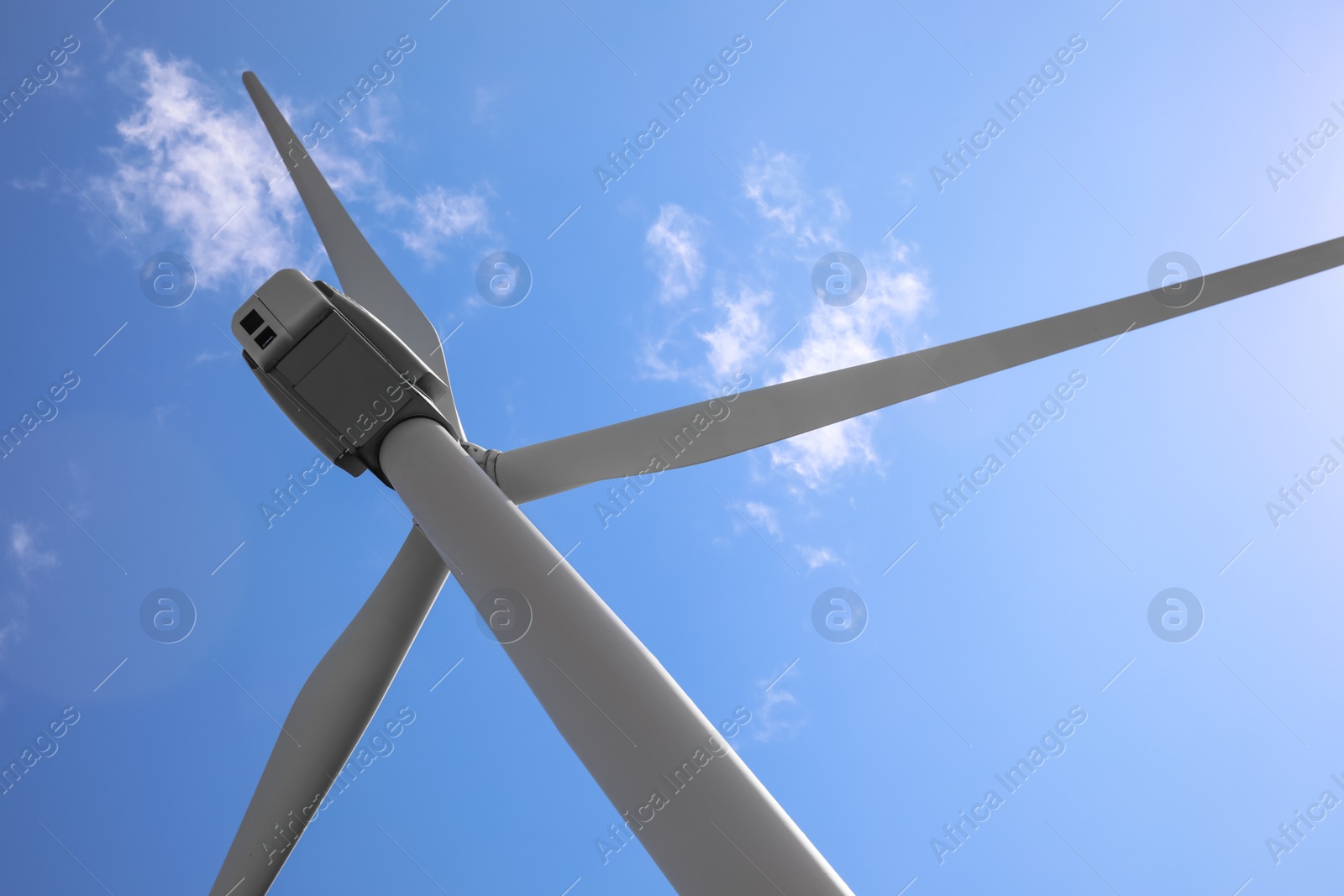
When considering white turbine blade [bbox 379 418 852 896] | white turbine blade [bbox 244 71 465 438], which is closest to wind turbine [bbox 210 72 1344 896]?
white turbine blade [bbox 379 418 852 896]

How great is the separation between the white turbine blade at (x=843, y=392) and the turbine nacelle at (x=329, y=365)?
1.68m

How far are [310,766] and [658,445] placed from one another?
190 inches

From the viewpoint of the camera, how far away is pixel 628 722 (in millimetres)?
5266

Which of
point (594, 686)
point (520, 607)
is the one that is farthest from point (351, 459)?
point (594, 686)

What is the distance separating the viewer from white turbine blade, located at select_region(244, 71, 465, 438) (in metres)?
11.0

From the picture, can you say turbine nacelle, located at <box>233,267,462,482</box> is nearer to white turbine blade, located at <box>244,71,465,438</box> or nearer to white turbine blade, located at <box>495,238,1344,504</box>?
white turbine blade, located at <box>244,71,465,438</box>

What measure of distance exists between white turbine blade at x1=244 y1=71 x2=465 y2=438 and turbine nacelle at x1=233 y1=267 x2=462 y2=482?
3.54ft

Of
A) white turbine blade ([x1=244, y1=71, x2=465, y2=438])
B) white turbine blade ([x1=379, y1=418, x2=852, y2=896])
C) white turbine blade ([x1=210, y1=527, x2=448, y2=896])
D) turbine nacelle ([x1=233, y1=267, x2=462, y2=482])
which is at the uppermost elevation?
white turbine blade ([x1=244, y1=71, x2=465, y2=438])

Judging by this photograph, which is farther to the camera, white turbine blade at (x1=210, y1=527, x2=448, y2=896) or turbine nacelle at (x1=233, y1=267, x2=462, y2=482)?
turbine nacelle at (x1=233, y1=267, x2=462, y2=482)

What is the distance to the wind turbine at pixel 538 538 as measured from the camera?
503 centimetres

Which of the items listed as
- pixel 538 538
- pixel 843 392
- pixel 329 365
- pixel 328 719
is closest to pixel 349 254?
pixel 329 365

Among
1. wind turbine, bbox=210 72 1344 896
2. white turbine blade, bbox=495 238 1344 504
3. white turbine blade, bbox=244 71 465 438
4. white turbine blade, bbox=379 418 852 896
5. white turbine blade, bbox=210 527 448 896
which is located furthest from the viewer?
white turbine blade, bbox=244 71 465 438

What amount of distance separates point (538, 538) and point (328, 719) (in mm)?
3653

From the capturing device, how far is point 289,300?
8.58 meters
